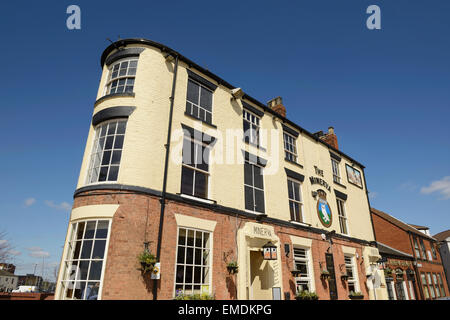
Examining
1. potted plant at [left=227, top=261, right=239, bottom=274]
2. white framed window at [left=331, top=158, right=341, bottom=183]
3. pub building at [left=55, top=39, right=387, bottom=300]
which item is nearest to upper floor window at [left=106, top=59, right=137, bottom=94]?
pub building at [left=55, top=39, right=387, bottom=300]

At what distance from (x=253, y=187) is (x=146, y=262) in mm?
6479

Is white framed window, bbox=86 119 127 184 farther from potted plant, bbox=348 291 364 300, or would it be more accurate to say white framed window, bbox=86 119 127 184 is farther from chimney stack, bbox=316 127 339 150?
chimney stack, bbox=316 127 339 150

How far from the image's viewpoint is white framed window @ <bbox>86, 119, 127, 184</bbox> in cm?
947

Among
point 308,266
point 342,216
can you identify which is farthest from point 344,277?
point 342,216

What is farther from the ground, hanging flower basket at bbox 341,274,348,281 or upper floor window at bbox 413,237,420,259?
upper floor window at bbox 413,237,420,259

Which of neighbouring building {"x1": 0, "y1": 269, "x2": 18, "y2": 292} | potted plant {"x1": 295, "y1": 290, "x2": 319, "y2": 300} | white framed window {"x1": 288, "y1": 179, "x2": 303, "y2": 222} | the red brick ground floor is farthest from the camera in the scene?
neighbouring building {"x1": 0, "y1": 269, "x2": 18, "y2": 292}

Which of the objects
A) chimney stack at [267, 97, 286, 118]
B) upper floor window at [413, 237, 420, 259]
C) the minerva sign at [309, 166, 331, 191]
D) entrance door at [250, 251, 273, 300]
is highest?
chimney stack at [267, 97, 286, 118]

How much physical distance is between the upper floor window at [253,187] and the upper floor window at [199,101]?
2.98 meters

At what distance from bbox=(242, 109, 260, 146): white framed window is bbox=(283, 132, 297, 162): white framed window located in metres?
2.36

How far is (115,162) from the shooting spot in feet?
31.3

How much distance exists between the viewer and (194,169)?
1095 centimetres
